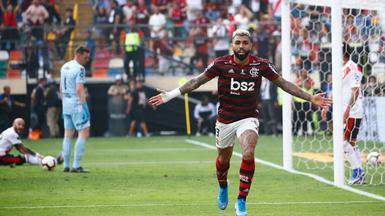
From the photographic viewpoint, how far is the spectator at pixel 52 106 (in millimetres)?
33594

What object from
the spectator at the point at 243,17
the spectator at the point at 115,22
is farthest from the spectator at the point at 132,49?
the spectator at the point at 243,17

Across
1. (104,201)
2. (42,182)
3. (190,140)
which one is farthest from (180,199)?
(190,140)

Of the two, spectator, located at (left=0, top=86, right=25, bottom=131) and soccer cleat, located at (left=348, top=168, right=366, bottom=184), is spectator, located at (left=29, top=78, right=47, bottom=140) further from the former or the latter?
soccer cleat, located at (left=348, top=168, right=366, bottom=184)

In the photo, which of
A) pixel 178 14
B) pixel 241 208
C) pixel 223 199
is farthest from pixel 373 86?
pixel 178 14

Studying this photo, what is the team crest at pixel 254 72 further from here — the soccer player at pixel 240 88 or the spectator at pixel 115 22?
the spectator at pixel 115 22

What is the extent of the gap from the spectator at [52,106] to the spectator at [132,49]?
2643 mm

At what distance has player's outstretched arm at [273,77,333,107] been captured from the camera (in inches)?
480

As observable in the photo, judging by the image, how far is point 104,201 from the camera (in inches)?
550

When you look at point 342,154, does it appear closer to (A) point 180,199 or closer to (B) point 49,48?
(A) point 180,199

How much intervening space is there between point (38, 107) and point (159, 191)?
739 inches

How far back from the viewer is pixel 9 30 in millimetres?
34875

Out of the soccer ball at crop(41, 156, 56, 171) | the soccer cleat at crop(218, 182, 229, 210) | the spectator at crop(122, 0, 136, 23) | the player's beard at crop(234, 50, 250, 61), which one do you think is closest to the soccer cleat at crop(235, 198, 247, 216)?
the soccer cleat at crop(218, 182, 229, 210)

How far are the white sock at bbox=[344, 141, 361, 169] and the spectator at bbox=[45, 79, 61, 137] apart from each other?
1814 cm

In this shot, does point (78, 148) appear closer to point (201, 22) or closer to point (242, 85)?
point (242, 85)
